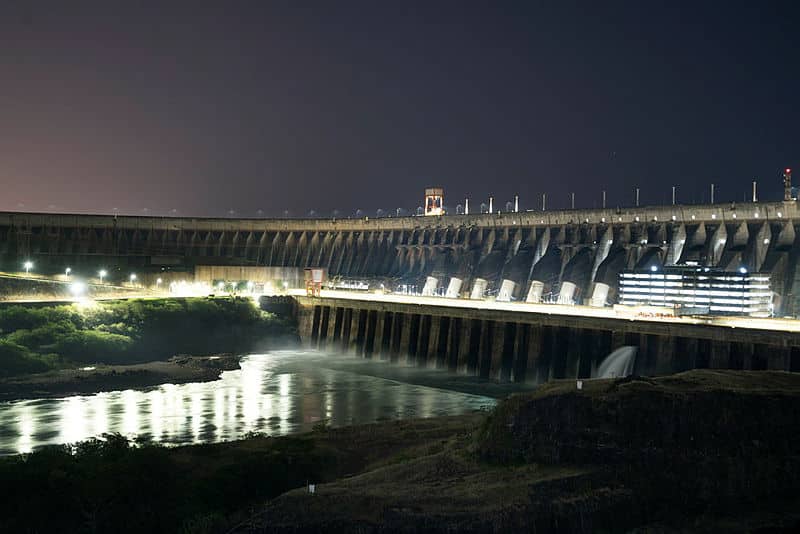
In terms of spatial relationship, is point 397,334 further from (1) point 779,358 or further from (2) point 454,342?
(1) point 779,358

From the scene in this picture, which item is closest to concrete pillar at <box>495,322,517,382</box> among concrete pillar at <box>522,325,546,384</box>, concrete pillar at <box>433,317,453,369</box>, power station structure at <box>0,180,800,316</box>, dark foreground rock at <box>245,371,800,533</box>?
concrete pillar at <box>522,325,546,384</box>

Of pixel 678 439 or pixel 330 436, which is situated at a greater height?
pixel 678 439

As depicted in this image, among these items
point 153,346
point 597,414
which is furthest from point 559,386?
point 153,346

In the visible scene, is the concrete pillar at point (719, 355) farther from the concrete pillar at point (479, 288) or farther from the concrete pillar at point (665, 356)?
the concrete pillar at point (479, 288)

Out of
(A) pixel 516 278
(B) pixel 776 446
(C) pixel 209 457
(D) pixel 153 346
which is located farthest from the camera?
(A) pixel 516 278

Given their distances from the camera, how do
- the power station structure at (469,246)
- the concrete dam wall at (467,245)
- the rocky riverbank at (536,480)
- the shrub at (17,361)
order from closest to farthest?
the rocky riverbank at (536,480), the shrub at (17,361), the power station structure at (469,246), the concrete dam wall at (467,245)

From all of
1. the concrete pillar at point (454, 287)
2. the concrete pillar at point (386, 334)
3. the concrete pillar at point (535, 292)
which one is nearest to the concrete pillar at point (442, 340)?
the concrete pillar at point (386, 334)

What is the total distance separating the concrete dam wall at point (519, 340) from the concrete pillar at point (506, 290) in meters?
19.1

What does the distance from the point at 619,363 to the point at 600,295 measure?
30202mm

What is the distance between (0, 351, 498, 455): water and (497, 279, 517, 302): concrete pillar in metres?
26.5

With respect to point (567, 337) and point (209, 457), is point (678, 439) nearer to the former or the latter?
point (209, 457)

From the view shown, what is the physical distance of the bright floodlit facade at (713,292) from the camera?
65.0m

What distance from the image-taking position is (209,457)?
122 ft

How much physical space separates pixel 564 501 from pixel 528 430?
162 inches
